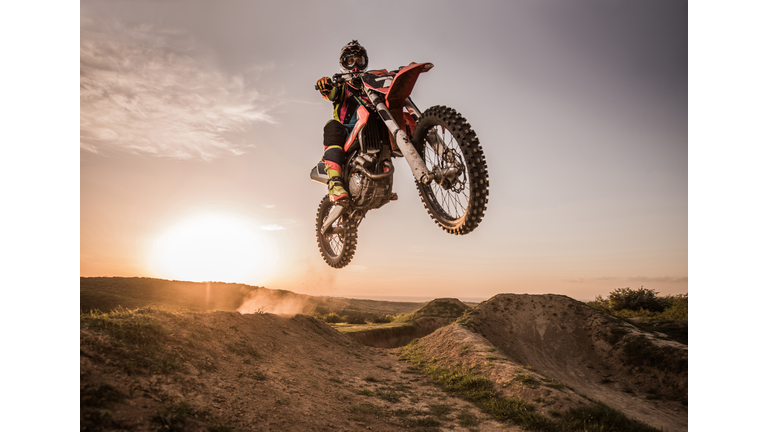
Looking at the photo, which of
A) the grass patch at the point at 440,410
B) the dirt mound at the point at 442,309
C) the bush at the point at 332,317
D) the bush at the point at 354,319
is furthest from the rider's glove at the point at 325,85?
the bush at the point at 332,317

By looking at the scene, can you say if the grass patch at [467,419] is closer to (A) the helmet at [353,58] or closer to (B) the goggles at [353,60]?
(A) the helmet at [353,58]

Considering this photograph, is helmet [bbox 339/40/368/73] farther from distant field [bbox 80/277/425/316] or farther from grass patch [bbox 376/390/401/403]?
distant field [bbox 80/277/425/316]

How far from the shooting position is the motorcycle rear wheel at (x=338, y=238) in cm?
931

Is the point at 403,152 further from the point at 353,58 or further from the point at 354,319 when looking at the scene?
the point at 354,319

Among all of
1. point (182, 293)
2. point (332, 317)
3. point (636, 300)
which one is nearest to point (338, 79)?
point (182, 293)

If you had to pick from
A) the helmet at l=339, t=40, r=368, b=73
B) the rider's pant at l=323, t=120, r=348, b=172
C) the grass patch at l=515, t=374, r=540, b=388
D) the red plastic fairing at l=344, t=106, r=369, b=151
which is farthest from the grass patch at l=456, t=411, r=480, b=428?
the helmet at l=339, t=40, r=368, b=73

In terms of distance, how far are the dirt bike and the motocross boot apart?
176 mm

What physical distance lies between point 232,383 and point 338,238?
4426 mm

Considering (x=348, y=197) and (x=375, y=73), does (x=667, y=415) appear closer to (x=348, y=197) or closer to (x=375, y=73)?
(x=348, y=197)

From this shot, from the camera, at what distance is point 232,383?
7.85 meters

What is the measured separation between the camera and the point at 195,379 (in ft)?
23.5

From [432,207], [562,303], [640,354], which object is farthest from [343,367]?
[562,303]

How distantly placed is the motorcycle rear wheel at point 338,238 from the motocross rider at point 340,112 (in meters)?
1.66

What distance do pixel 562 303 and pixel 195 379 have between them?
2162cm
